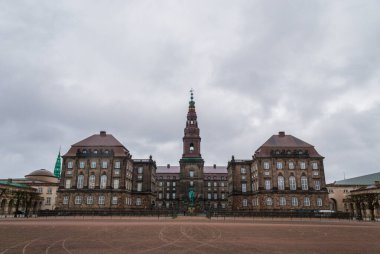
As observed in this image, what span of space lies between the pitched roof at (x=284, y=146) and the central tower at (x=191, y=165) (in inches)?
806

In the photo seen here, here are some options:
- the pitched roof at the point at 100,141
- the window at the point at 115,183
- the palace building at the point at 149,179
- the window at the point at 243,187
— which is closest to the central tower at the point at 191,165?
the palace building at the point at 149,179

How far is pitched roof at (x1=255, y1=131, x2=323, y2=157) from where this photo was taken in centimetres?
7006

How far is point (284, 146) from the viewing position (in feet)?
231

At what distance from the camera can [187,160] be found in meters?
85.5

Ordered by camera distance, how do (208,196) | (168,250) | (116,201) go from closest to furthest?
(168,250)
(116,201)
(208,196)

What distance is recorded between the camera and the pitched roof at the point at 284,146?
70.1 meters

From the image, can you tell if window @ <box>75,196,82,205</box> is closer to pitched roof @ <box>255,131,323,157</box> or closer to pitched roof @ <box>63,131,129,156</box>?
pitched roof @ <box>63,131,129,156</box>

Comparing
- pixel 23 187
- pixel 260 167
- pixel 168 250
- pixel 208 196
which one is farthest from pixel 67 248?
pixel 208 196

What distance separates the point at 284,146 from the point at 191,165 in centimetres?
2715

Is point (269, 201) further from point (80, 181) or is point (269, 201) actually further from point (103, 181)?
point (80, 181)

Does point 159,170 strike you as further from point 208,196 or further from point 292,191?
point 292,191

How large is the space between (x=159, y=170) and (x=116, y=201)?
5459cm

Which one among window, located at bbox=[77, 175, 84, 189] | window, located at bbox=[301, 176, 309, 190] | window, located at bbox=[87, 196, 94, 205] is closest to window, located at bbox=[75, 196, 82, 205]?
window, located at bbox=[87, 196, 94, 205]

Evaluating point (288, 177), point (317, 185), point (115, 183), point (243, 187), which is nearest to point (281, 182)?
point (288, 177)
